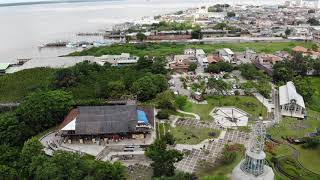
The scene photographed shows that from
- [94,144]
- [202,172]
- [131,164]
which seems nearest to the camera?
[202,172]

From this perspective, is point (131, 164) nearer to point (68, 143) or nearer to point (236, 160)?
point (68, 143)

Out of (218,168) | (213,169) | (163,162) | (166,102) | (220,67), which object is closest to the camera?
(163,162)

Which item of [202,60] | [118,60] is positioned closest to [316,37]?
[202,60]

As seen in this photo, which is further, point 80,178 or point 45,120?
point 45,120

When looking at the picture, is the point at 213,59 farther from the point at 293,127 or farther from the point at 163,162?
the point at 163,162

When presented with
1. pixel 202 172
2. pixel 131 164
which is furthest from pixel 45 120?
pixel 202 172

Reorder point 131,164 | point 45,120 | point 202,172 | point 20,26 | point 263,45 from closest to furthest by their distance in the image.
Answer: point 202,172 → point 131,164 → point 45,120 → point 263,45 → point 20,26

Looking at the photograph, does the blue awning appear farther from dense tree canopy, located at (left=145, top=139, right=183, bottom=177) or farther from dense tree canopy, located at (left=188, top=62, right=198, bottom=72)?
dense tree canopy, located at (left=188, top=62, right=198, bottom=72)
